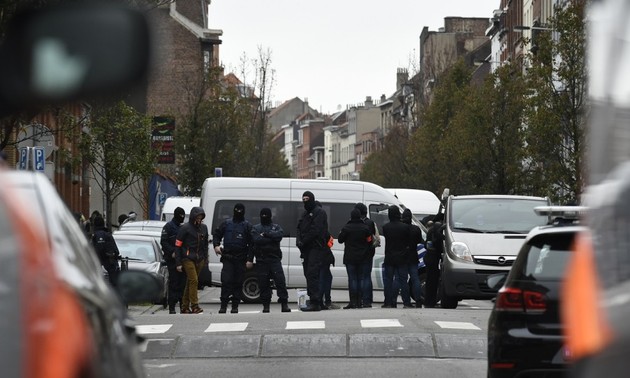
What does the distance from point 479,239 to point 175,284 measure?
16.4 feet

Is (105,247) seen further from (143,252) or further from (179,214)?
(143,252)

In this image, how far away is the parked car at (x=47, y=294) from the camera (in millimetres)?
3928

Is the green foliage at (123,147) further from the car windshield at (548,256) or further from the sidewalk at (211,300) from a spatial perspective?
the car windshield at (548,256)

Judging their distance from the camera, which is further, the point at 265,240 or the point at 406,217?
the point at 406,217

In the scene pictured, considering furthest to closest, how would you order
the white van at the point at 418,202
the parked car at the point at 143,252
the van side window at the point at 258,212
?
the white van at the point at 418,202, the parked car at the point at 143,252, the van side window at the point at 258,212

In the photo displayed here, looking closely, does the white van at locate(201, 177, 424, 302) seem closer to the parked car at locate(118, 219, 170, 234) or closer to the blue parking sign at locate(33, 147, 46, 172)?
the blue parking sign at locate(33, 147, 46, 172)

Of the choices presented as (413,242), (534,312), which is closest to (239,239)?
(413,242)

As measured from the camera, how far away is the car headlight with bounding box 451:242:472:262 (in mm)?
25625

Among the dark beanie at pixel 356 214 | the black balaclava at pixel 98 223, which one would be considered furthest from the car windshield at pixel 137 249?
the dark beanie at pixel 356 214

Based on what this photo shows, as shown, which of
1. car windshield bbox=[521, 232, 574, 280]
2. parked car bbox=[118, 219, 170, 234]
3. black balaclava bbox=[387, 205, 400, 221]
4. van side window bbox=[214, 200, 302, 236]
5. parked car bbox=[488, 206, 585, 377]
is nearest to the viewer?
parked car bbox=[488, 206, 585, 377]

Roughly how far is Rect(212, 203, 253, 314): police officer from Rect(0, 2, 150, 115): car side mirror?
17046mm

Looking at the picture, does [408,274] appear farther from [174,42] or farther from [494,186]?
[174,42]

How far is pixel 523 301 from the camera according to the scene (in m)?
10.7

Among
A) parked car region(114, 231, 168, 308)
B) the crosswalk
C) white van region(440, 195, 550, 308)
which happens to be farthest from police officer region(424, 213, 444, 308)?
the crosswalk
